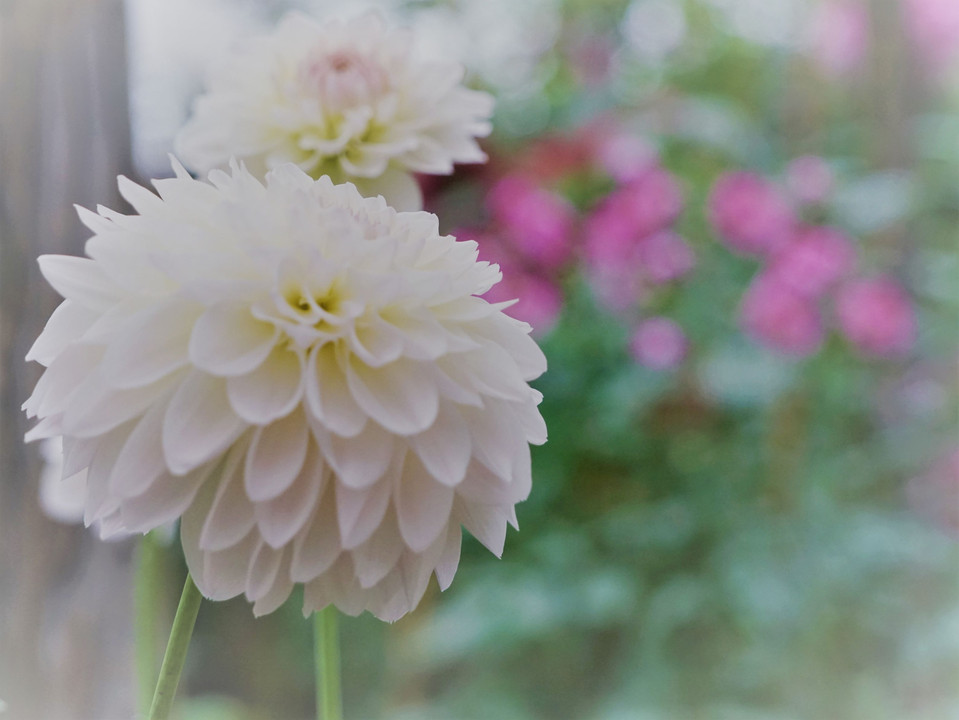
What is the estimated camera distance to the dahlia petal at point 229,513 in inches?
5.9

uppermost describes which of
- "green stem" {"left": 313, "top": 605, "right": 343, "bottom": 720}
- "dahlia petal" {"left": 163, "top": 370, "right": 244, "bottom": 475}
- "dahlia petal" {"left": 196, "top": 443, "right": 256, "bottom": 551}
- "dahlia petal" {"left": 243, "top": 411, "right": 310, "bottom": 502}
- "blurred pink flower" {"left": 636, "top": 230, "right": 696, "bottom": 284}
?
"dahlia petal" {"left": 163, "top": 370, "right": 244, "bottom": 475}

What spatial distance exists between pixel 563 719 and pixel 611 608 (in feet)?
0.49

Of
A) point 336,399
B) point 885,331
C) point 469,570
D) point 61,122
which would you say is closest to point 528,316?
point 469,570

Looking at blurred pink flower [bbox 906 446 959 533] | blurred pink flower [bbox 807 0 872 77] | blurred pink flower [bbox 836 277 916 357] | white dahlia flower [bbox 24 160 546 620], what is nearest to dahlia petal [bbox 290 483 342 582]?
white dahlia flower [bbox 24 160 546 620]

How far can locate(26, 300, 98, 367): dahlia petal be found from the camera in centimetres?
16

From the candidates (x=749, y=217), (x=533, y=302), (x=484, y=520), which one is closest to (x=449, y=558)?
(x=484, y=520)

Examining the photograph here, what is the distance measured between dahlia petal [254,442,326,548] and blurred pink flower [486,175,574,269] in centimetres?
70

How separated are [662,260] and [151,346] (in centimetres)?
76

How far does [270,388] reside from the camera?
15 centimetres

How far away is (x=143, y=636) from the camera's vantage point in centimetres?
29

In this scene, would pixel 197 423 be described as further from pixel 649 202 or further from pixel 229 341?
pixel 649 202

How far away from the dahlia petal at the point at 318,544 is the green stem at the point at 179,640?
0.08 feet

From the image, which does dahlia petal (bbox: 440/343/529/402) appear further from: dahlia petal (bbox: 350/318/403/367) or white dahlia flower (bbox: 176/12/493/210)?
white dahlia flower (bbox: 176/12/493/210)

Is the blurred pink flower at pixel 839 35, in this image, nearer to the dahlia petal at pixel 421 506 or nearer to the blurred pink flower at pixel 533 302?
the blurred pink flower at pixel 533 302
